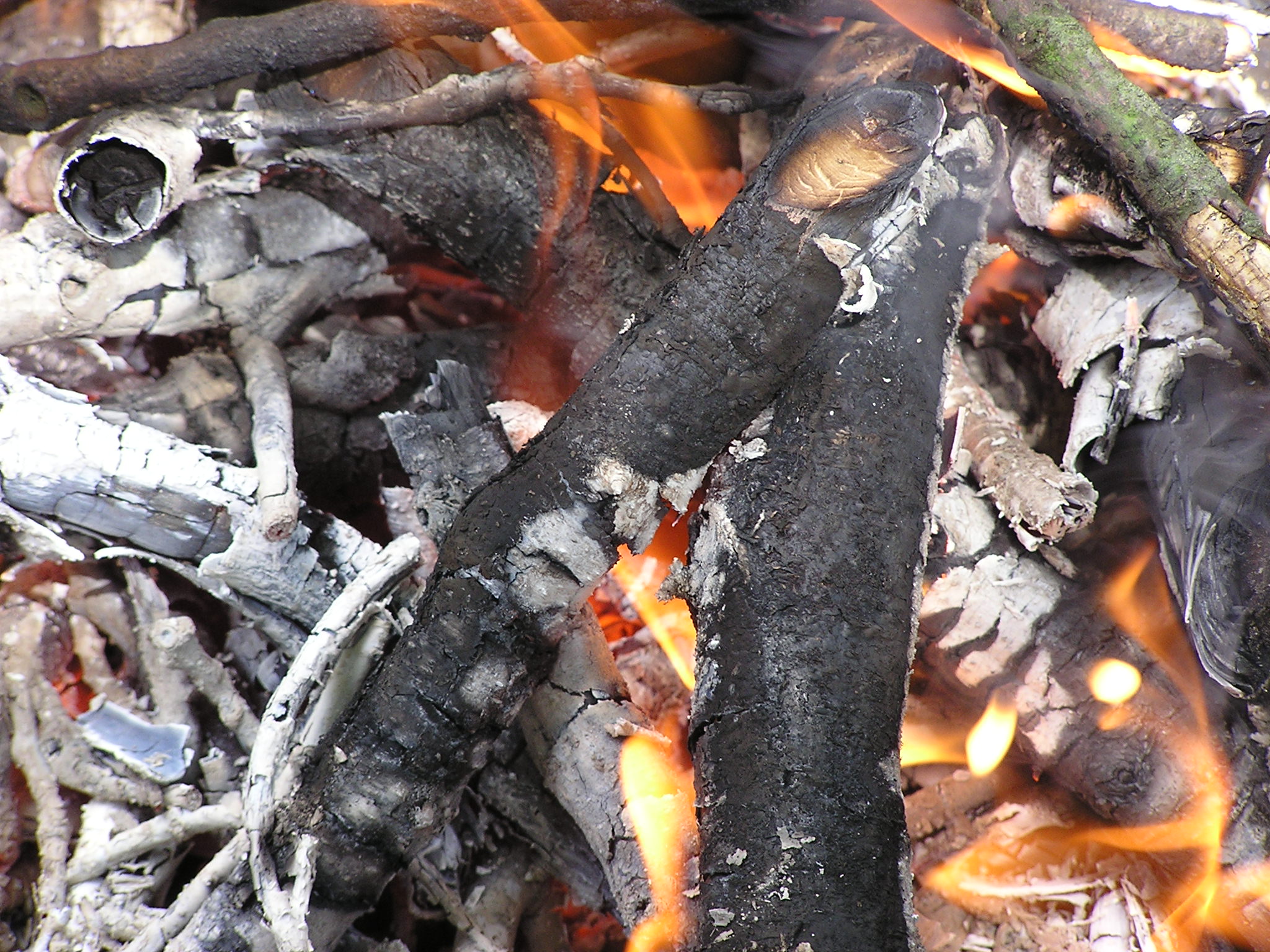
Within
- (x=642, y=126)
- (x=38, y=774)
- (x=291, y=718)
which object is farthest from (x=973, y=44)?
(x=38, y=774)

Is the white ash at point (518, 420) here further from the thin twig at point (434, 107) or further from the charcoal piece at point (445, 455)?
the thin twig at point (434, 107)

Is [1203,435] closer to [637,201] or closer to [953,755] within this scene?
[953,755]

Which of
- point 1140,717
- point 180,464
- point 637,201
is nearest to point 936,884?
point 1140,717

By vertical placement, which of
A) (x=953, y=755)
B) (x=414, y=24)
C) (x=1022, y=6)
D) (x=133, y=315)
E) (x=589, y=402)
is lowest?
(x=953, y=755)

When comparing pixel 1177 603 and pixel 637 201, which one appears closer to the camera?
pixel 1177 603

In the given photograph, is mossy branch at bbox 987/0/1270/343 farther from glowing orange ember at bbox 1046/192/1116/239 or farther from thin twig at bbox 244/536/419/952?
thin twig at bbox 244/536/419/952

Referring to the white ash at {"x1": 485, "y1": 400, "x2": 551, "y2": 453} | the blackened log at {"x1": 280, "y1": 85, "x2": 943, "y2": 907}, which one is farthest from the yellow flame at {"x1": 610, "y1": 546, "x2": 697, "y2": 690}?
the blackened log at {"x1": 280, "y1": 85, "x2": 943, "y2": 907}

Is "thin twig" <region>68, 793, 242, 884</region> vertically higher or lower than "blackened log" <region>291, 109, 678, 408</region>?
lower

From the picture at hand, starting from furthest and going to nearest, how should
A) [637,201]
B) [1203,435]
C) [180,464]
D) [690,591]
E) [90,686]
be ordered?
[637,201] → [90,686] → [180,464] → [1203,435] → [690,591]
